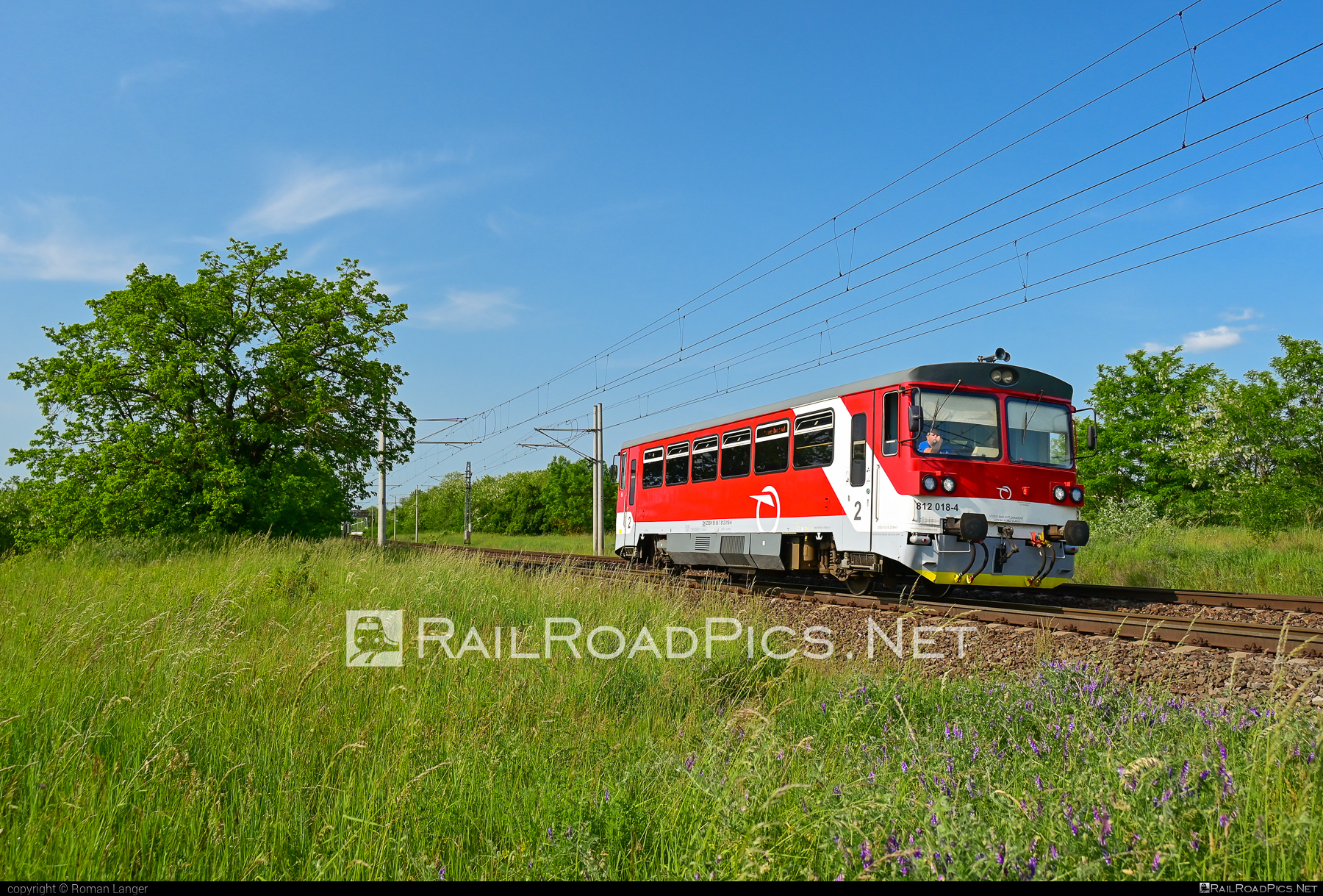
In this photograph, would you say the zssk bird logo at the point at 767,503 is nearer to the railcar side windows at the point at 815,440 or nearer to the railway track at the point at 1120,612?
the railcar side windows at the point at 815,440

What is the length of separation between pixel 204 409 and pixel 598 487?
17229mm

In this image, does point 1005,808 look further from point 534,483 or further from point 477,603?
point 534,483

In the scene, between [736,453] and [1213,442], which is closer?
[736,453]

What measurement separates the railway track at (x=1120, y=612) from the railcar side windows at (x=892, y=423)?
2.00 metres

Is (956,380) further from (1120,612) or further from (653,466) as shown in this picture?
(653,466)

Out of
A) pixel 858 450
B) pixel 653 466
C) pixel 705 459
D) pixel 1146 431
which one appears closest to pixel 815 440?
pixel 858 450

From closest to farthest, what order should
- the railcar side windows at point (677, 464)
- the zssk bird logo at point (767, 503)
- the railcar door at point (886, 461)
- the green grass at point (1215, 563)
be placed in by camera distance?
the railcar door at point (886, 461) < the zssk bird logo at point (767, 503) < the green grass at point (1215, 563) < the railcar side windows at point (677, 464)

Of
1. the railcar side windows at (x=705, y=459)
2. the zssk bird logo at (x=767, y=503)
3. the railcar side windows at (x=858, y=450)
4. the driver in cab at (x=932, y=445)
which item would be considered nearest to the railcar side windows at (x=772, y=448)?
the zssk bird logo at (x=767, y=503)

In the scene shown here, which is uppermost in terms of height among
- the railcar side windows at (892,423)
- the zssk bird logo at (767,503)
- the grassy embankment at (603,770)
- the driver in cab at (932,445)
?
the railcar side windows at (892,423)

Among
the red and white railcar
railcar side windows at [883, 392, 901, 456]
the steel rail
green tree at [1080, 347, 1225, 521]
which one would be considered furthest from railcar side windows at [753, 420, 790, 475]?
green tree at [1080, 347, 1225, 521]

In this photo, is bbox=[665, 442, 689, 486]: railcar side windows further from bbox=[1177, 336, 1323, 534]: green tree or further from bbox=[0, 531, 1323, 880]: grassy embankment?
bbox=[1177, 336, 1323, 534]: green tree

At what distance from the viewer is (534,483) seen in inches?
3201

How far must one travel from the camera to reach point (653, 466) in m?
18.0

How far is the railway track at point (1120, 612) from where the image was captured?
23.5 feet
